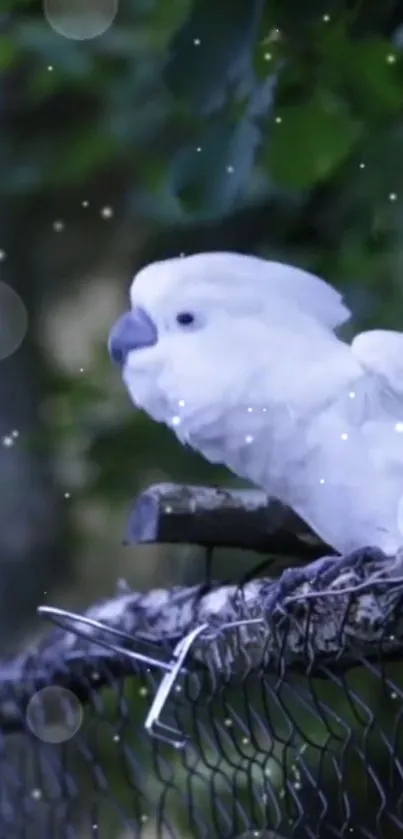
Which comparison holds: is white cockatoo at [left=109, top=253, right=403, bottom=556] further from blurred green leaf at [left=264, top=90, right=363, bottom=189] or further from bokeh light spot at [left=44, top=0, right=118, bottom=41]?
bokeh light spot at [left=44, top=0, right=118, bottom=41]

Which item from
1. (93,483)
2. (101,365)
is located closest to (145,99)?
(101,365)

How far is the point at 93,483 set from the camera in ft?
3.13

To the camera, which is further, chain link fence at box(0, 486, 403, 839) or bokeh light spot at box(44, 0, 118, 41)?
bokeh light spot at box(44, 0, 118, 41)

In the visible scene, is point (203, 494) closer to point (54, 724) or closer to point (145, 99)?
point (54, 724)

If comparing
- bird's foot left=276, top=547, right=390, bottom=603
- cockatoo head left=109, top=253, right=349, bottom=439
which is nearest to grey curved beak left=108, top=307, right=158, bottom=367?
cockatoo head left=109, top=253, right=349, bottom=439

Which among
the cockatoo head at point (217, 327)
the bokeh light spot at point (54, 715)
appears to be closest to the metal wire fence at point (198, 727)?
the bokeh light spot at point (54, 715)

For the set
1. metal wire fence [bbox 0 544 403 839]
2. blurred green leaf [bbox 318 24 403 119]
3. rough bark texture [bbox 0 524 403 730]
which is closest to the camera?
rough bark texture [bbox 0 524 403 730]

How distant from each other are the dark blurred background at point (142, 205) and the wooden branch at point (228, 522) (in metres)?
0.02

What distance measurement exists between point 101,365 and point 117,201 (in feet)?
0.52

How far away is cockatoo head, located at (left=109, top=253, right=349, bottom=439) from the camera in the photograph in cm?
88

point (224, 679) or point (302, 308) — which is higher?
point (302, 308)

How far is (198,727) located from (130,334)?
35 cm

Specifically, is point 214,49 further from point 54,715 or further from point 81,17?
point 54,715

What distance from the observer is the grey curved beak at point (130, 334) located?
907 mm
